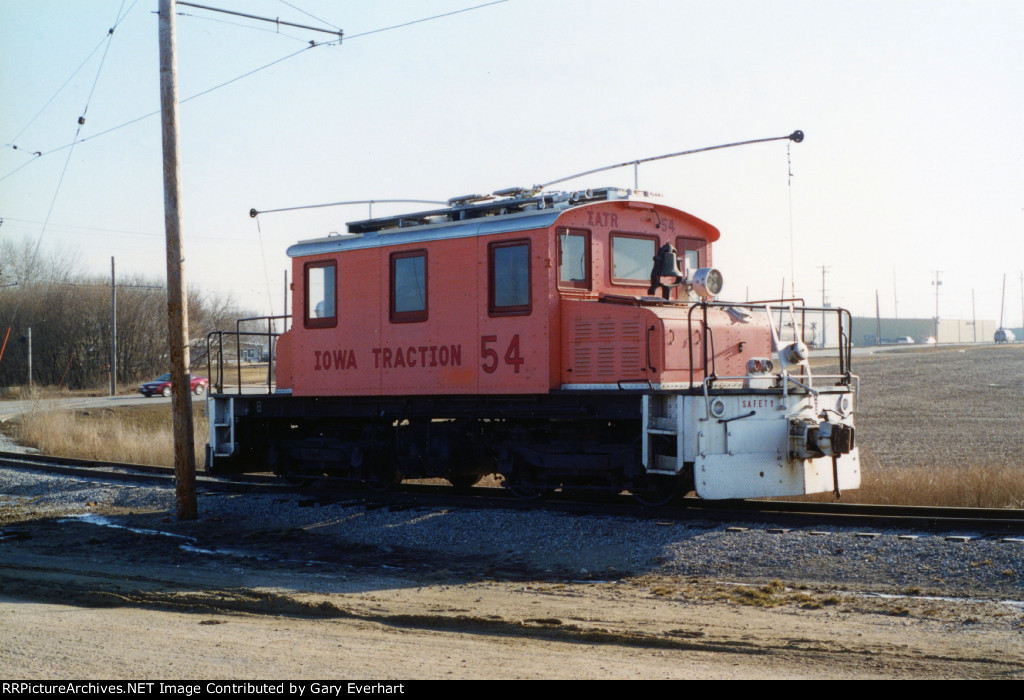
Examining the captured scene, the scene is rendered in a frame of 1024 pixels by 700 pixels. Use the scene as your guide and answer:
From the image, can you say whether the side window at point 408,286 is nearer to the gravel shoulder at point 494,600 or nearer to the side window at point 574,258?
the side window at point 574,258

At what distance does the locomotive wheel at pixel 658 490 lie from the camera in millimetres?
11148

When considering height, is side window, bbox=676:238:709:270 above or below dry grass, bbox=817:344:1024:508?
above

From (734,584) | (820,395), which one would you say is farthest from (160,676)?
(820,395)

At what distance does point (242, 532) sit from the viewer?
39.3 feet

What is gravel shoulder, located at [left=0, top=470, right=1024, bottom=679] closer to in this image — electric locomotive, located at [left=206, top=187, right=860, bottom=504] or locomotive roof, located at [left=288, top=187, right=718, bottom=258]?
electric locomotive, located at [left=206, top=187, right=860, bottom=504]

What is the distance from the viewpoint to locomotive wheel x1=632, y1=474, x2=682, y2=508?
11148 mm

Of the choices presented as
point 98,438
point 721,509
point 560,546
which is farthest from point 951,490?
point 98,438

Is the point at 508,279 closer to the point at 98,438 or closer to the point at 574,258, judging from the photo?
the point at 574,258

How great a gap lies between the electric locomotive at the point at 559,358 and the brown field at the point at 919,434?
1828mm

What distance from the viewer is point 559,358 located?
38.1 feet

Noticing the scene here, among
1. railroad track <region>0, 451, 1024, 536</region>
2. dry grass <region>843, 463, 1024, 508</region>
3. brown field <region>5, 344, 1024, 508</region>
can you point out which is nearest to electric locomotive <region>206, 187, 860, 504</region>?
railroad track <region>0, 451, 1024, 536</region>

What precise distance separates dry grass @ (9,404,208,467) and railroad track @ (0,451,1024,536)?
24.4 feet

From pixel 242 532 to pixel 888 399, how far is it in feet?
89.4

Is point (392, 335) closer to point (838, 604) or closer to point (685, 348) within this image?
point (685, 348)
